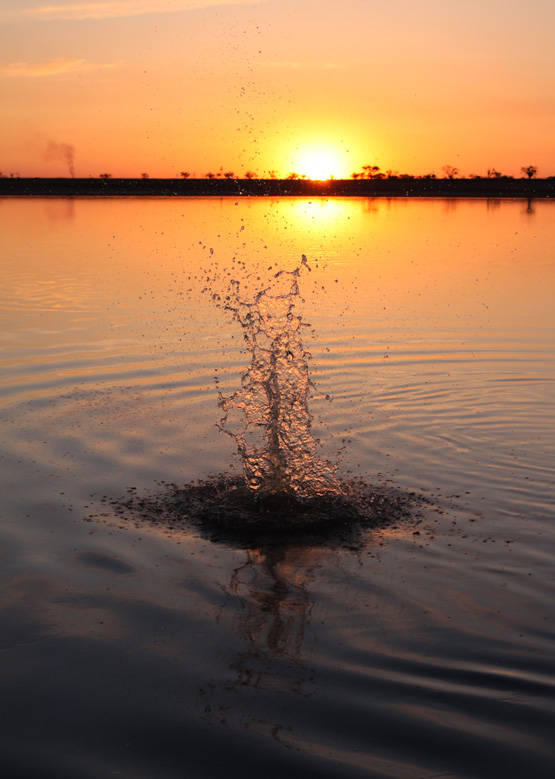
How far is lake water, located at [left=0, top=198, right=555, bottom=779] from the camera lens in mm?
4621

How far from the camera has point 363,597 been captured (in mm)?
6328

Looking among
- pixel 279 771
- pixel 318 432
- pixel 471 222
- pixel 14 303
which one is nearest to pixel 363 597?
pixel 279 771

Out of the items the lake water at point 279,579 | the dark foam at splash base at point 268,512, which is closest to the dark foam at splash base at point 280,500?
the dark foam at splash base at point 268,512

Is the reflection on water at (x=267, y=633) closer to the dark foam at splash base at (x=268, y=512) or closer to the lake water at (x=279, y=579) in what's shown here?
the lake water at (x=279, y=579)

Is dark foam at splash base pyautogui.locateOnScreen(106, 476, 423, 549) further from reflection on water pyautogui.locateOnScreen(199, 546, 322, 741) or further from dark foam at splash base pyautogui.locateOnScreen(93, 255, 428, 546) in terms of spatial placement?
reflection on water pyautogui.locateOnScreen(199, 546, 322, 741)

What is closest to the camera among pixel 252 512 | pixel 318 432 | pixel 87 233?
pixel 252 512

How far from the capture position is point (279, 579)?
6.64 meters

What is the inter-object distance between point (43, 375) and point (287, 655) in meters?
8.77

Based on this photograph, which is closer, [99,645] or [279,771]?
[279,771]

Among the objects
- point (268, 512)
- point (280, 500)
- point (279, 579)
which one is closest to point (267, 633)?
point (279, 579)

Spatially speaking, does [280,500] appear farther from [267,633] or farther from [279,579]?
[267,633]

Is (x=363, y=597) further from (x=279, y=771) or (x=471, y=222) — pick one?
(x=471, y=222)

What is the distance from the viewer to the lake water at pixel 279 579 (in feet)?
15.2

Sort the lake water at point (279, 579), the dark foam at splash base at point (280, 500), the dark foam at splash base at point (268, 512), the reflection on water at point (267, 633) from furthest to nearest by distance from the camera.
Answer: the dark foam at splash base at point (280, 500) → the dark foam at splash base at point (268, 512) → the reflection on water at point (267, 633) → the lake water at point (279, 579)
